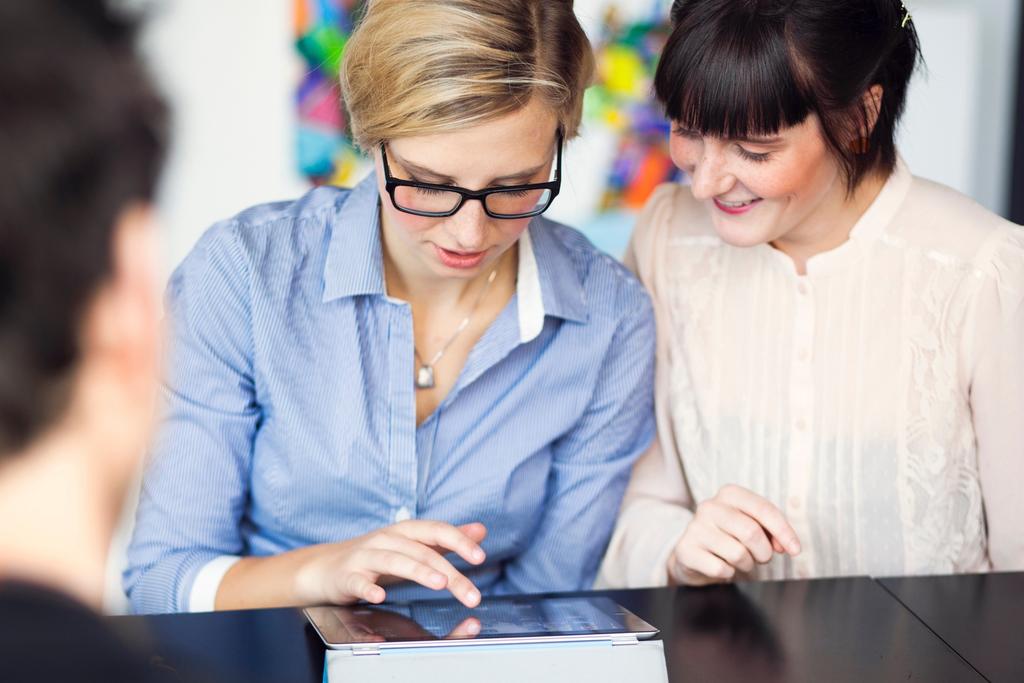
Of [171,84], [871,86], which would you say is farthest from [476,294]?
[171,84]

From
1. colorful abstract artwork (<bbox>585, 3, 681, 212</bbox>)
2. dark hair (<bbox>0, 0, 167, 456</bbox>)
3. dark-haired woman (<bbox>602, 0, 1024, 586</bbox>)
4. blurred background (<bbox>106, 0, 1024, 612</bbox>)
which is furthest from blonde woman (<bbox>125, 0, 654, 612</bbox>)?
colorful abstract artwork (<bbox>585, 3, 681, 212</bbox>)

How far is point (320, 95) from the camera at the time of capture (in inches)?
148

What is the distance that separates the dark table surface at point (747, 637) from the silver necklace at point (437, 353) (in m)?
0.43

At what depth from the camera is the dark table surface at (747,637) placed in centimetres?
116

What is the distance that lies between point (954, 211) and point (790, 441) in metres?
0.39

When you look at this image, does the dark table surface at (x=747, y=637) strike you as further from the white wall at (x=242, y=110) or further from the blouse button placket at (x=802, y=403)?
the white wall at (x=242, y=110)

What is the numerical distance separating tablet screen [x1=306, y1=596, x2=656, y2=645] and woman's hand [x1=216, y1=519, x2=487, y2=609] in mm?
24

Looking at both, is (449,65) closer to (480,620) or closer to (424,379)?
(424,379)

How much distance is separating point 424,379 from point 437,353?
51mm

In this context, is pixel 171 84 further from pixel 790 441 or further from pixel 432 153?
pixel 790 441

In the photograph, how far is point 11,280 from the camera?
0.50 m

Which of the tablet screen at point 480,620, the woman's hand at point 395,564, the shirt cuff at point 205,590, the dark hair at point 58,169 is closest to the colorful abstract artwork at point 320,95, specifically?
the shirt cuff at point 205,590

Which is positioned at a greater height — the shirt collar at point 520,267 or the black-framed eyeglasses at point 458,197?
the black-framed eyeglasses at point 458,197

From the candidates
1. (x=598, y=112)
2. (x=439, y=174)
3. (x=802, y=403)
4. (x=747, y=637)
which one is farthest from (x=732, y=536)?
(x=598, y=112)
